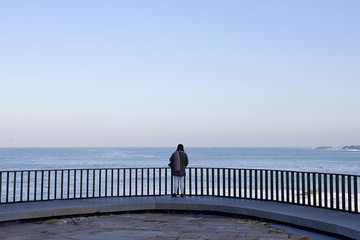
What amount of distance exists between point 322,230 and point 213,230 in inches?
83.1

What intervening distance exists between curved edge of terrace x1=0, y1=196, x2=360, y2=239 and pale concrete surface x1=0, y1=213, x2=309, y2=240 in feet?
0.78

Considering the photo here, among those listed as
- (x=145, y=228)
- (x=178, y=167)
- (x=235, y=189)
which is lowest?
(x=145, y=228)

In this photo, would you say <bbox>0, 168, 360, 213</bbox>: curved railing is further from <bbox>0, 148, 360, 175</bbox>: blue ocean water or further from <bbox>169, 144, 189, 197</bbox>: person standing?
<bbox>0, 148, 360, 175</bbox>: blue ocean water

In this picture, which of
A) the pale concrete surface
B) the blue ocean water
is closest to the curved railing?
the pale concrete surface

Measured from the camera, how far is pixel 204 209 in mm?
10312

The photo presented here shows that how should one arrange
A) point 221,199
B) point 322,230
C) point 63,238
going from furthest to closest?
point 221,199
point 322,230
point 63,238

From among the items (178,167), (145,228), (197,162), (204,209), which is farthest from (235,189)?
(197,162)

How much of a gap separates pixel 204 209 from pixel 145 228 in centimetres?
254

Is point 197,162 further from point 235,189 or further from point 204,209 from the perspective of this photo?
point 204,209

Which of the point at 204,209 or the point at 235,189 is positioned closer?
the point at 204,209

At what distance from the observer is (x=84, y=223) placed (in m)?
8.82

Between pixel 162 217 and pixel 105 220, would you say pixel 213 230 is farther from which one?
pixel 105 220

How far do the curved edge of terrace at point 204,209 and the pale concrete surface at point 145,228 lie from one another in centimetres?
24

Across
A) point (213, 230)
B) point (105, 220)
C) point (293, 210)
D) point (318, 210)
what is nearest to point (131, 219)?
point (105, 220)
